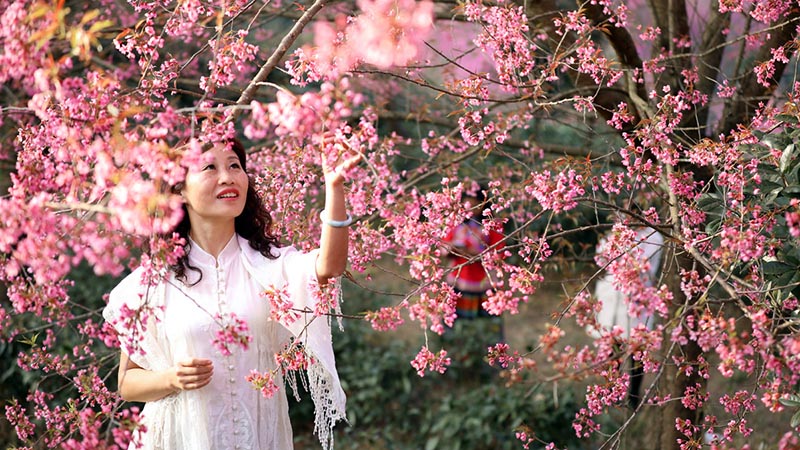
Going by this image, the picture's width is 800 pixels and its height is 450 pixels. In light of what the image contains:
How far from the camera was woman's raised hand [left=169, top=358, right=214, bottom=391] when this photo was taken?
2.33 metres

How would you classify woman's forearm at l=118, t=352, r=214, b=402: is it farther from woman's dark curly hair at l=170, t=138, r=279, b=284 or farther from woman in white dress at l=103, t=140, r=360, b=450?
woman's dark curly hair at l=170, t=138, r=279, b=284

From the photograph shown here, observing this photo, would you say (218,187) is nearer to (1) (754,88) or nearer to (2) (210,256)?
(2) (210,256)

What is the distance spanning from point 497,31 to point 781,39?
1.14 m

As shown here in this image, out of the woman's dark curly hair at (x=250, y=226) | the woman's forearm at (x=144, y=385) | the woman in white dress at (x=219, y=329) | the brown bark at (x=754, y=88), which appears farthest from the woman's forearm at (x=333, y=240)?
the brown bark at (x=754, y=88)

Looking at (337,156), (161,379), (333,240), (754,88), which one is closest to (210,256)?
(161,379)

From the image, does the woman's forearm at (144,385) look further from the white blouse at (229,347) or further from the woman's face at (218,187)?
the woman's face at (218,187)

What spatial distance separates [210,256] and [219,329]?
23 cm

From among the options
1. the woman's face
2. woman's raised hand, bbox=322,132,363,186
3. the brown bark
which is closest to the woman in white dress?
the woman's face

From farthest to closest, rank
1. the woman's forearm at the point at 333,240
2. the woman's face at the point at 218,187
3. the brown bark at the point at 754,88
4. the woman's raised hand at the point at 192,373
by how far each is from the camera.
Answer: the brown bark at the point at 754,88
the woman's face at the point at 218,187
the woman's raised hand at the point at 192,373
the woman's forearm at the point at 333,240

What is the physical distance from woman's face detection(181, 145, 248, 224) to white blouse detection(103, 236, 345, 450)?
0.15 meters

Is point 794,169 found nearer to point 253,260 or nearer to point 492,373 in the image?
point 253,260

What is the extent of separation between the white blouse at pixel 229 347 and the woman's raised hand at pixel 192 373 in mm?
100

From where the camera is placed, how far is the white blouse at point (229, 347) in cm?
246

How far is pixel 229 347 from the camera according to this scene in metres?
2.48
